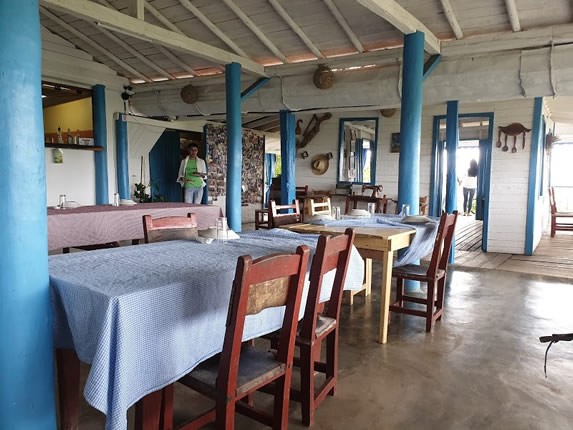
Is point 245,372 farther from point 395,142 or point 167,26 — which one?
point 395,142

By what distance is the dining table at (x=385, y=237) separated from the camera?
11.2 ft

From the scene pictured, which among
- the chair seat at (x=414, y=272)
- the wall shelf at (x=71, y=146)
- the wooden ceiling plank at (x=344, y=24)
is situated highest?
the wooden ceiling plank at (x=344, y=24)

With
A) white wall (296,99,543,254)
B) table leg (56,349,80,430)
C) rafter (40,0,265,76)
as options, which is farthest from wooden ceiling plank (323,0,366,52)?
table leg (56,349,80,430)

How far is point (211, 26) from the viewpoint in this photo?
622 cm

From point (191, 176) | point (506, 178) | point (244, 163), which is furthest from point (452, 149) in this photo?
point (244, 163)

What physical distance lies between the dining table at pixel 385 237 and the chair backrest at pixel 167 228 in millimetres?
1006

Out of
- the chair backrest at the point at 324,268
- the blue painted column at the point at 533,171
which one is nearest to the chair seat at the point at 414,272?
the chair backrest at the point at 324,268

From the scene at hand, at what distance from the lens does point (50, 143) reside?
787 centimetres

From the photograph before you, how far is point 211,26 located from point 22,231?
5.39m

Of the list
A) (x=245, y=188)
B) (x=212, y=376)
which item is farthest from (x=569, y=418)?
(x=245, y=188)

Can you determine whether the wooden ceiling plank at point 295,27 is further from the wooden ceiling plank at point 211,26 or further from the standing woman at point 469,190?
the standing woman at point 469,190

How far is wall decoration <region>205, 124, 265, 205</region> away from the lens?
37.3 ft

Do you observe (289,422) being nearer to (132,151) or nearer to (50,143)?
(50,143)

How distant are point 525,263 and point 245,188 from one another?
299 inches
